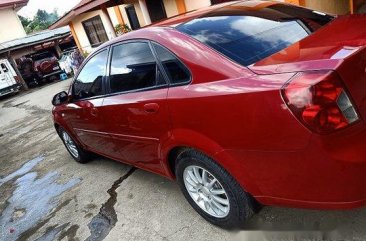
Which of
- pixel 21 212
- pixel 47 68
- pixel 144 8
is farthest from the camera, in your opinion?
pixel 47 68

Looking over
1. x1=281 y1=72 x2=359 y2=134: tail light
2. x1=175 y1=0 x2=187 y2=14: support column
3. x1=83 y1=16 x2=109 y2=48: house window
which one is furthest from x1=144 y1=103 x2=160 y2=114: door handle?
x1=83 y1=16 x2=109 y2=48: house window

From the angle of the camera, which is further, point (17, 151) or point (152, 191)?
point (17, 151)

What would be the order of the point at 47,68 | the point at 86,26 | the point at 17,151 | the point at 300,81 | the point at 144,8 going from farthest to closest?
1. the point at 47,68
2. the point at 86,26
3. the point at 144,8
4. the point at 17,151
5. the point at 300,81

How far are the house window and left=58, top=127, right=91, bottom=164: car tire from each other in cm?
1411

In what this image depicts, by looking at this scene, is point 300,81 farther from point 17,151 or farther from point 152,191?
point 17,151

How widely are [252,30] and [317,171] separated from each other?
127 cm

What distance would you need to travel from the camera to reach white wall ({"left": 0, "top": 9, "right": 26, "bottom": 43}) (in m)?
28.2

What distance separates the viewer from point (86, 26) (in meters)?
20.7

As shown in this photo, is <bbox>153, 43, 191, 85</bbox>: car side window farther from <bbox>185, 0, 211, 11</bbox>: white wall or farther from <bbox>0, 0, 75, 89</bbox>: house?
<bbox>0, 0, 75, 89</bbox>: house

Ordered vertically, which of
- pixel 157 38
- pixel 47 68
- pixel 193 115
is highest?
pixel 157 38

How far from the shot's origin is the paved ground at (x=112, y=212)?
2.79 metres

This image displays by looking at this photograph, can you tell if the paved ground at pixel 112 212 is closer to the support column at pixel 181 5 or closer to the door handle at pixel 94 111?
the door handle at pixel 94 111

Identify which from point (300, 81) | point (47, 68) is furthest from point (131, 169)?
point (47, 68)

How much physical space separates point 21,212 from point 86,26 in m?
17.8
